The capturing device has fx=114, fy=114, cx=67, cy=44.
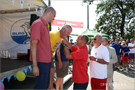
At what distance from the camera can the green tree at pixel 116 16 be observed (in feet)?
55.8

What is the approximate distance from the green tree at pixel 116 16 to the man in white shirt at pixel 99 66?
52.6 feet

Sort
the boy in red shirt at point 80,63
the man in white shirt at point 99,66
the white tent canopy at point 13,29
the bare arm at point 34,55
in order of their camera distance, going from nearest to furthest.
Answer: the bare arm at point 34,55
the boy in red shirt at point 80,63
the man in white shirt at point 99,66
the white tent canopy at point 13,29

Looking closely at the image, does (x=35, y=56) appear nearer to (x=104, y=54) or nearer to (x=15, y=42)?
(x=104, y=54)

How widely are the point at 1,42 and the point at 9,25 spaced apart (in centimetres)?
128

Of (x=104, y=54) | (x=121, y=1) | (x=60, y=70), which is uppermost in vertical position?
(x=121, y=1)

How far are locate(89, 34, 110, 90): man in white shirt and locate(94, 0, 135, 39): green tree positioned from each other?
16028 mm

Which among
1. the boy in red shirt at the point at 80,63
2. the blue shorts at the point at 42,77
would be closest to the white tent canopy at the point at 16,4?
the boy in red shirt at the point at 80,63

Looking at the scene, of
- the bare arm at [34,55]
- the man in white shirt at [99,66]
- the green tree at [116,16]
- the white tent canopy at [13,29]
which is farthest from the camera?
the green tree at [116,16]

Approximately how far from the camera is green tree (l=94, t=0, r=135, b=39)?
17016 millimetres

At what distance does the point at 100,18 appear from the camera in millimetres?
19516

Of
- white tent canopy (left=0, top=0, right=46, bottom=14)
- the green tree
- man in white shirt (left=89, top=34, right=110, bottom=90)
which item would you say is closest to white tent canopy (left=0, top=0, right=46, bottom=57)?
white tent canopy (left=0, top=0, right=46, bottom=14)

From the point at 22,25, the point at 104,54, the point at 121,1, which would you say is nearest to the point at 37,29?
the point at 104,54

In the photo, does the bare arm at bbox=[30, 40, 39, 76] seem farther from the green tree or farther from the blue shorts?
the green tree

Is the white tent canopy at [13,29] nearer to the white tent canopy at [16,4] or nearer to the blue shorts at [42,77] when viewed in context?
the white tent canopy at [16,4]
